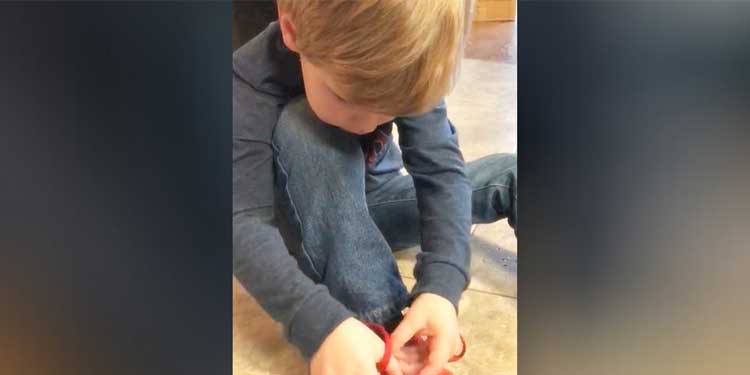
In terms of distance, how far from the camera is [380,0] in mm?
319

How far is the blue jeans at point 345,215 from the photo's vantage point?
0.39 m

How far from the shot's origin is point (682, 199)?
0.36 metres

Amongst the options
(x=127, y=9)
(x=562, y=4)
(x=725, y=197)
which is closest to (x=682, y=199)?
(x=725, y=197)

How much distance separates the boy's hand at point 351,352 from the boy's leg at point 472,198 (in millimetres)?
62

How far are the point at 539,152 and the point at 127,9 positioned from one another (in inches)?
9.7

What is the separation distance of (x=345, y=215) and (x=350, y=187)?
0.02 metres

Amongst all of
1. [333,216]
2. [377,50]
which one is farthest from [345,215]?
[377,50]

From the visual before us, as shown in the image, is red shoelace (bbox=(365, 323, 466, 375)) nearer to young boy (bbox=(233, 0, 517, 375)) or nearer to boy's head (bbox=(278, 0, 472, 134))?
young boy (bbox=(233, 0, 517, 375))

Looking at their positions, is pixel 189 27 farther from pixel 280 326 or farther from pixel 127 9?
pixel 280 326

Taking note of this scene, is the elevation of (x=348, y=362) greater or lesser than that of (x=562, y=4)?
lesser

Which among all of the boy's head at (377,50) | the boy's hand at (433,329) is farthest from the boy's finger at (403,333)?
the boy's head at (377,50)

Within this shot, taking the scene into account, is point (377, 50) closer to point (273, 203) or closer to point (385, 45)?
point (385, 45)

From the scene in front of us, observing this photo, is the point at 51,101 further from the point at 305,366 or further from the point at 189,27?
the point at 305,366

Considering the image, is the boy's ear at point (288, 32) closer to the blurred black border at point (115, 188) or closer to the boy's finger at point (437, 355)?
the blurred black border at point (115, 188)
